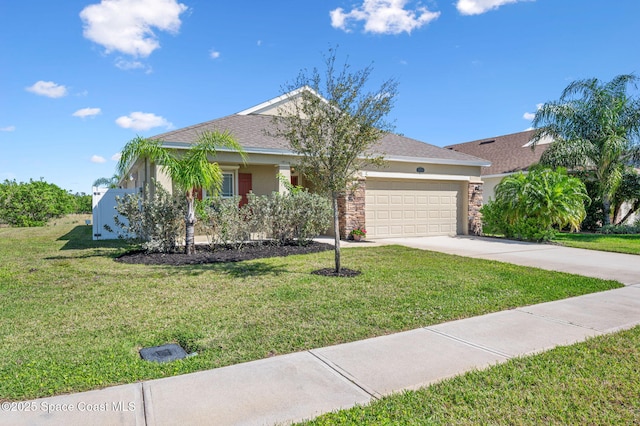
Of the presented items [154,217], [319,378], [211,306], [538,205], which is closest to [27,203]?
[154,217]

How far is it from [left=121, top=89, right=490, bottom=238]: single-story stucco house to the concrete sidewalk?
8879mm

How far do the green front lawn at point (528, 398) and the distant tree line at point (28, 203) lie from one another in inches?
965

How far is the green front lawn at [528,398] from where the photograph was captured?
2.63 metres

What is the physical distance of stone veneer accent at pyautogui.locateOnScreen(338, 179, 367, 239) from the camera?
13.5 m

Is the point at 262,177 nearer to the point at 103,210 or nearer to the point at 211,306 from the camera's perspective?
the point at 103,210

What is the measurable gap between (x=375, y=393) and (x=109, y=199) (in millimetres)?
14635

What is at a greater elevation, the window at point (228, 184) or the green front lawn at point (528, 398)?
the window at point (228, 184)

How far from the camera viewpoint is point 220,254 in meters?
9.83

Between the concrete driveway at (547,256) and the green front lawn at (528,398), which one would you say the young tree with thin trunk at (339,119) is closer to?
the green front lawn at (528,398)

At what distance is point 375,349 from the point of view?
3.88 metres

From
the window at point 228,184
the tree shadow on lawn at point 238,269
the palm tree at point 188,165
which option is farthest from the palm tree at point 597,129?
the palm tree at point 188,165

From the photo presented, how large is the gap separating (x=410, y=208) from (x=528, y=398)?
40.2ft

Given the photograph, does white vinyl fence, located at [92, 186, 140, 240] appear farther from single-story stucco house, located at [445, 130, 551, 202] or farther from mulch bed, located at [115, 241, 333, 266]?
single-story stucco house, located at [445, 130, 551, 202]

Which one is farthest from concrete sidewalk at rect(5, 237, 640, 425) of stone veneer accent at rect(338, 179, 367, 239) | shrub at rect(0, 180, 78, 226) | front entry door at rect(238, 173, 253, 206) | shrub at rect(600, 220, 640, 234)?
shrub at rect(0, 180, 78, 226)
